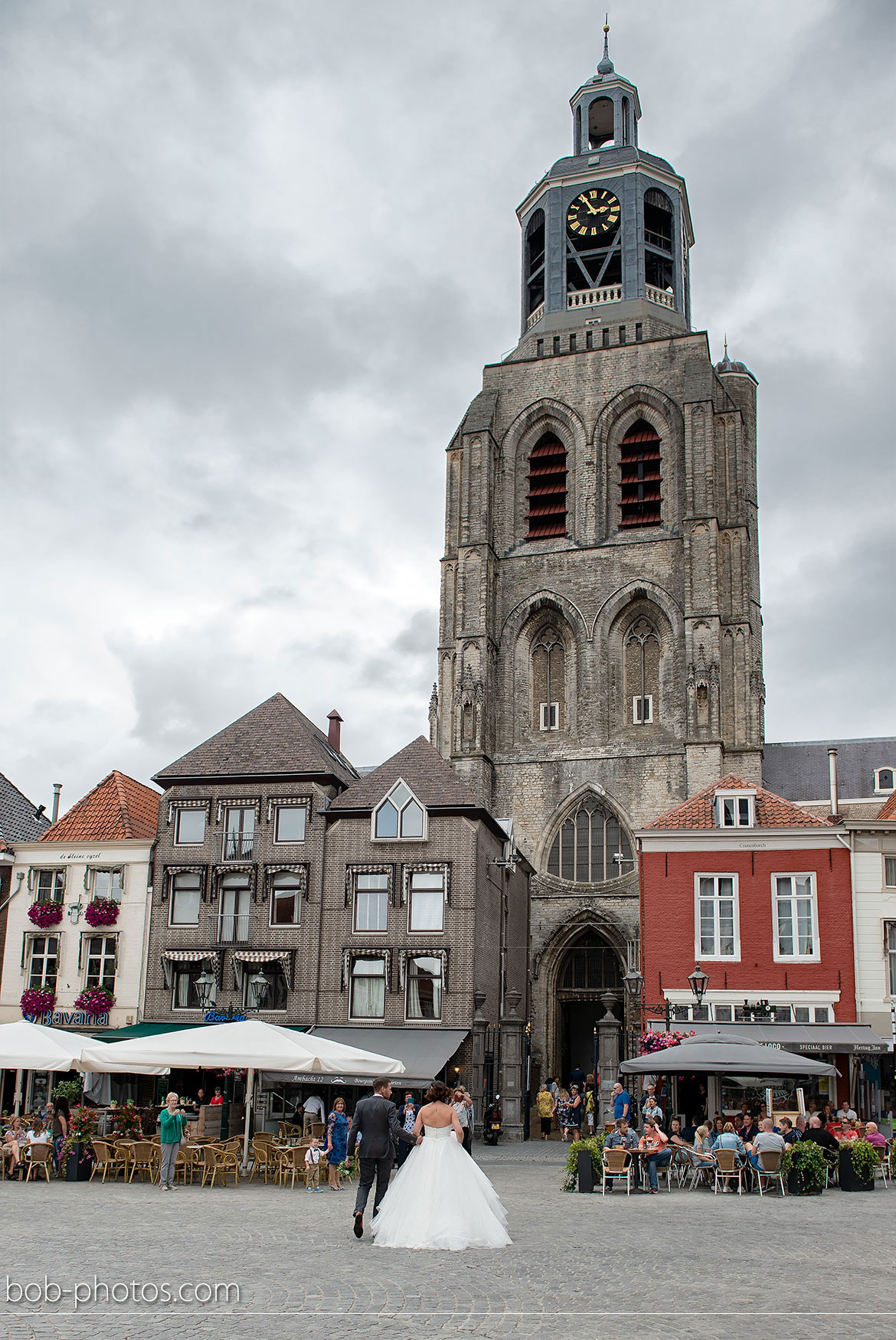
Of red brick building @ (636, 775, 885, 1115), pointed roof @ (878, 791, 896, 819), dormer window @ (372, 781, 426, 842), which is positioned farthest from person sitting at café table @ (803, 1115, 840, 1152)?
dormer window @ (372, 781, 426, 842)

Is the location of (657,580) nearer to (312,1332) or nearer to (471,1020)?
(471,1020)

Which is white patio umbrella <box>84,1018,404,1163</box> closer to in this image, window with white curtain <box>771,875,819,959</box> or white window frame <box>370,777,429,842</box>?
window with white curtain <box>771,875,819,959</box>

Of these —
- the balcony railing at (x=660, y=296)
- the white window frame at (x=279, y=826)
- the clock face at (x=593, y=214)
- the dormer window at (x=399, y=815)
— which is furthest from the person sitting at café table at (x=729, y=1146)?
the clock face at (x=593, y=214)

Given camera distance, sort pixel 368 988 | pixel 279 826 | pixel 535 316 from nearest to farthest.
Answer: pixel 368 988 < pixel 279 826 < pixel 535 316

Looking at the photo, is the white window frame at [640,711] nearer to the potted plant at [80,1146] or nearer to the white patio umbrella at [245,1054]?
the white patio umbrella at [245,1054]

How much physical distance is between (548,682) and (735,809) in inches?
638

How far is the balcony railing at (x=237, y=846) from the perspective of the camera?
2877cm

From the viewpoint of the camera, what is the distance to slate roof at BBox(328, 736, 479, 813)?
28094 millimetres

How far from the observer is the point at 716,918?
25.3m

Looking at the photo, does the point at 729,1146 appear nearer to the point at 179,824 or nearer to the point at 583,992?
the point at 179,824

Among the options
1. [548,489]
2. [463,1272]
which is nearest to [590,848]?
[548,489]

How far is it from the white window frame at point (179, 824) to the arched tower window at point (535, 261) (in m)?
27.8

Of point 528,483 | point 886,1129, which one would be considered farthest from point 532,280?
point 886,1129

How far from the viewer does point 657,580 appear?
40.9 meters
